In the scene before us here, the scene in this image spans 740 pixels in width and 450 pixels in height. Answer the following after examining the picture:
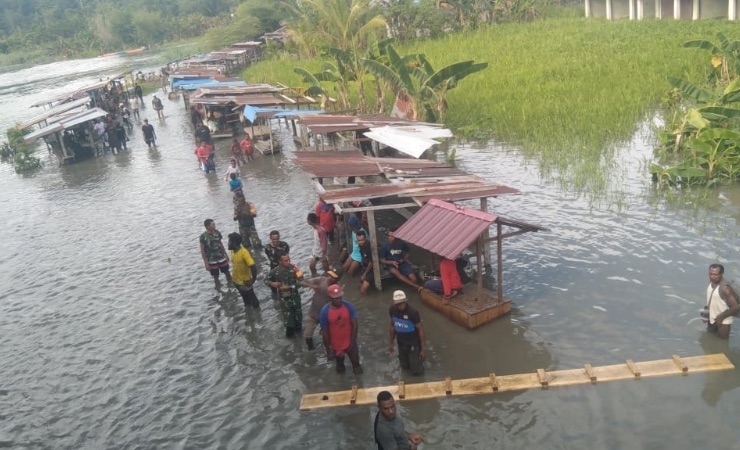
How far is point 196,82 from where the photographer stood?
3197cm

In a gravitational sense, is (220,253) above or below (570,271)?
above

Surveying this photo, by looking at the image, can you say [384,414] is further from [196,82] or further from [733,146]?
[196,82]

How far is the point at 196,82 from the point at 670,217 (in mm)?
26512

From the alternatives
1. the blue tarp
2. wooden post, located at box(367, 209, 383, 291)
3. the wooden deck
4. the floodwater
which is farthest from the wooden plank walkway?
the blue tarp

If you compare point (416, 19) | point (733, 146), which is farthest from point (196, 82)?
point (733, 146)

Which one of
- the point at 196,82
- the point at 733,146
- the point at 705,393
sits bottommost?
the point at 705,393

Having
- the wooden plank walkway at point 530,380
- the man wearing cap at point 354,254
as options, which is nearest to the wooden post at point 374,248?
the man wearing cap at point 354,254

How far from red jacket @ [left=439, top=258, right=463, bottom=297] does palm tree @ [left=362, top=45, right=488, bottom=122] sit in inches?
410

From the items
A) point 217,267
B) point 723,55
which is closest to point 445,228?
point 217,267

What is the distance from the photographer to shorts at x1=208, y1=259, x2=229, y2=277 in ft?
35.0

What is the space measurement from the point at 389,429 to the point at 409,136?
8804 mm

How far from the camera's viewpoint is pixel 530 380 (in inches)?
289

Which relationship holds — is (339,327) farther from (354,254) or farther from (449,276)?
(354,254)

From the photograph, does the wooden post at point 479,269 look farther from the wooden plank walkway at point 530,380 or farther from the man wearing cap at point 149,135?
the man wearing cap at point 149,135
